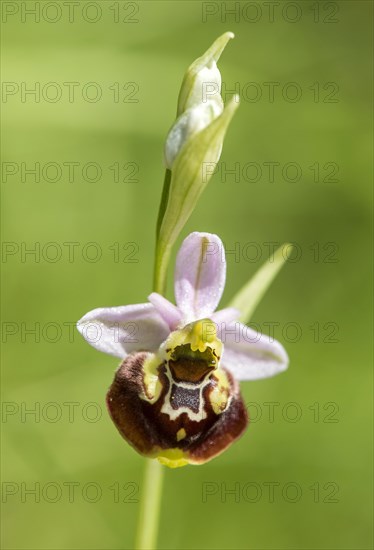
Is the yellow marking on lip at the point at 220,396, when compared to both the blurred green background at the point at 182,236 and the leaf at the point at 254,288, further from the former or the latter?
the blurred green background at the point at 182,236

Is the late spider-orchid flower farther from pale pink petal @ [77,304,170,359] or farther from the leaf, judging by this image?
the leaf

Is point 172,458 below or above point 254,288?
below

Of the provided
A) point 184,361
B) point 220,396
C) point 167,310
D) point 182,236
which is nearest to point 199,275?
point 167,310

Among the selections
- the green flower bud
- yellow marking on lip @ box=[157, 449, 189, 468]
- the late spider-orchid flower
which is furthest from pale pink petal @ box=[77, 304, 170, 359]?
yellow marking on lip @ box=[157, 449, 189, 468]

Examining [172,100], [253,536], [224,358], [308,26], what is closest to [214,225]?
[172,100]

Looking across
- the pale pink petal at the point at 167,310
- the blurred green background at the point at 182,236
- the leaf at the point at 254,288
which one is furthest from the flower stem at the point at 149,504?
the blurred green background at the point at 182,236

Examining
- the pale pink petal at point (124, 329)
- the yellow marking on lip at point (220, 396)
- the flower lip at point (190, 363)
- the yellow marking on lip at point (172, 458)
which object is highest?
the pale pink petal at point (124, 329)

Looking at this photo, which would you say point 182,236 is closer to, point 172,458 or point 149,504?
point 149,504

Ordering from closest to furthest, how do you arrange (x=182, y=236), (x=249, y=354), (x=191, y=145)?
(x=191, y=145) → (x=249, y=354) → (x=182, y=236)
